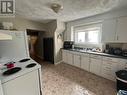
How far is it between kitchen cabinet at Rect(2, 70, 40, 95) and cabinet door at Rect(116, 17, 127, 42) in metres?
2.77

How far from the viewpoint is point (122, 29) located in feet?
7.97

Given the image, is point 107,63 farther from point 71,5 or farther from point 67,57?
point 71,5

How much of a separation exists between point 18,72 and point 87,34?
12.3 feet

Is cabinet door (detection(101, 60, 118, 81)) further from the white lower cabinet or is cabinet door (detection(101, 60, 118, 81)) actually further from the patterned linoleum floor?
the patterned linoleum floor

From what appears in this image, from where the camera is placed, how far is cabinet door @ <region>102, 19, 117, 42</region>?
8.58 feet

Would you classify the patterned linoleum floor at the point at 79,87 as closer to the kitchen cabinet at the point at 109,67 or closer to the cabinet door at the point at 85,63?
the kitchen cabinet at the point at 109,67

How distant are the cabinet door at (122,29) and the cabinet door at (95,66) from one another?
3.32 ft

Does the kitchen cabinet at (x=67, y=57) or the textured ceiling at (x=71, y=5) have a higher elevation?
the textured ceiling at (x=71, y=5)

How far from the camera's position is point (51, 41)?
4215 mm

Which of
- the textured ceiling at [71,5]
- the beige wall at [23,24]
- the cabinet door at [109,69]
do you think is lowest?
the cabinet door at [109,69]

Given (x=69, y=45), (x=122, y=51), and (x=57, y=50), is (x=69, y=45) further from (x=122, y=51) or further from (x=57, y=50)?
(x=122, y=51)

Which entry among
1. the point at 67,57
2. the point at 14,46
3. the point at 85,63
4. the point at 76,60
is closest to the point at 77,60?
the point at 76,60

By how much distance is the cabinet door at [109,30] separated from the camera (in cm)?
262

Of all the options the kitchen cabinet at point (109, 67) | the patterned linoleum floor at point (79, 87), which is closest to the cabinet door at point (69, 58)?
the patterned linoleum floor at point (79, 87)
